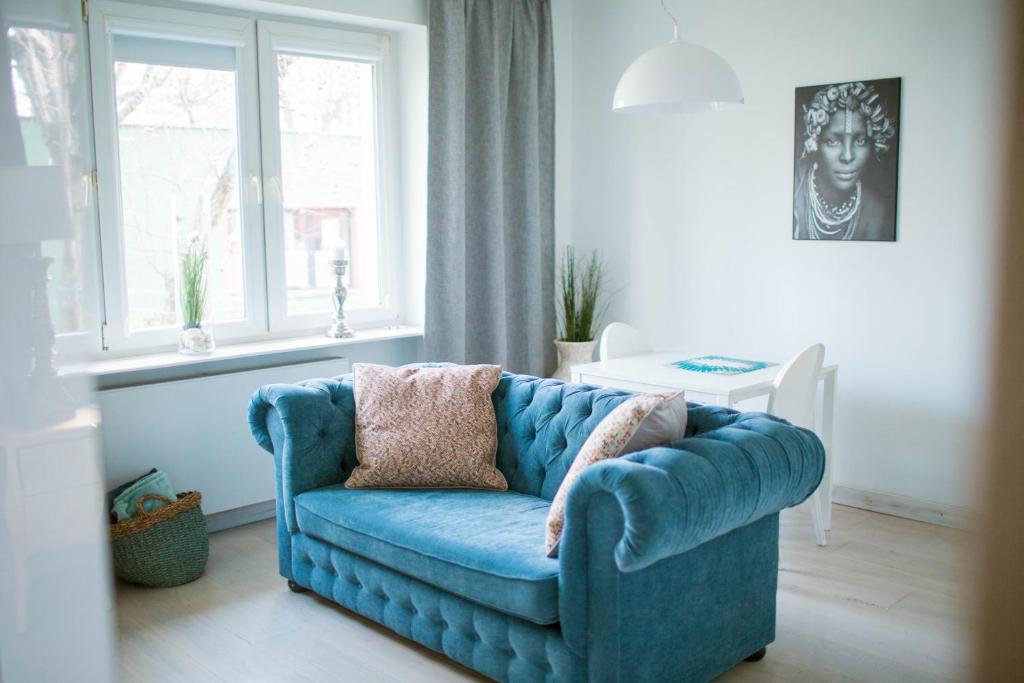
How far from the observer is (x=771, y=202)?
4.27 metres

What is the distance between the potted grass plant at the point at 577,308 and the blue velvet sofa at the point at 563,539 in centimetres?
163

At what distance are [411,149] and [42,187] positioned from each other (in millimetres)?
4178

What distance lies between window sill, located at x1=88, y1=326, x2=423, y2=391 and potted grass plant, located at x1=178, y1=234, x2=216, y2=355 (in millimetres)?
47

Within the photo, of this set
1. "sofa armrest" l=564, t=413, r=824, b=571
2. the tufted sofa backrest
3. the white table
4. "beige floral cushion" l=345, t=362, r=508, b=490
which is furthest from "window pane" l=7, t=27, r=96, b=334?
the white table

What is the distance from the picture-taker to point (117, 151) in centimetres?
367

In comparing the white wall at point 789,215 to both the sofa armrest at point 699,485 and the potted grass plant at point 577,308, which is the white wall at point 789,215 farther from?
the sofa armrest at point 699,485

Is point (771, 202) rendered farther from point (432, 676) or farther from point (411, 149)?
point (432, 676)

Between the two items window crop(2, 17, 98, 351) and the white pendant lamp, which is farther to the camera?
the white pendant lamp

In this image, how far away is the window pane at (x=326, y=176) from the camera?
168 inches

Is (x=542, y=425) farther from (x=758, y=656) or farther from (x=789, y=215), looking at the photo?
(x=789, y=215)

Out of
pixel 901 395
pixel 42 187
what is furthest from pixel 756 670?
Result: pixel 42 187

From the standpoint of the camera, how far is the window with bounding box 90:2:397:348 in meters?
3.71

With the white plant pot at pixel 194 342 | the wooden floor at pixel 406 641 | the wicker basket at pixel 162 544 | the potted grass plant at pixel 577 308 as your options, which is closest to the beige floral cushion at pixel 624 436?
the wooden floor at pixel 406 641

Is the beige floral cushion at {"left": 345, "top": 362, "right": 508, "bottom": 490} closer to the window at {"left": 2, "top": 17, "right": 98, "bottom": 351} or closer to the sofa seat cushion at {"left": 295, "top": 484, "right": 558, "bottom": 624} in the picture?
the sofa seat cushion at {"left": 295, "top": 484, "right": 558, "bottom": 624}
